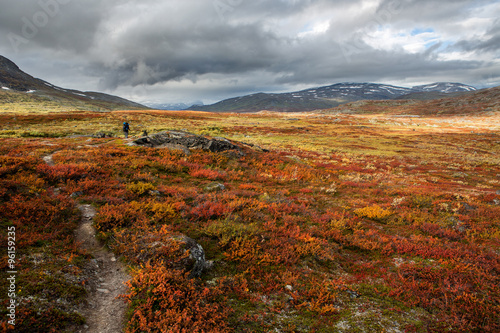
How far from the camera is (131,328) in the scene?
4.24 meters

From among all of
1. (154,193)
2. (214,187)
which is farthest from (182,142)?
(154,193)

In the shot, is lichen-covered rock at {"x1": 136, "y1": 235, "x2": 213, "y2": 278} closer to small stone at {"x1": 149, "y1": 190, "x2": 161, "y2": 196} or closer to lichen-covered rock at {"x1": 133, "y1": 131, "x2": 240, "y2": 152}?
small stone at {"x1": 149, "y1": 190, "x2": 161, "y2": 196}

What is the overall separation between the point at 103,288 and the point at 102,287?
5cm

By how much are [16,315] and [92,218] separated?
4.53m

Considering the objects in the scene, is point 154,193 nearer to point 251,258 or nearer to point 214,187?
point 214,187

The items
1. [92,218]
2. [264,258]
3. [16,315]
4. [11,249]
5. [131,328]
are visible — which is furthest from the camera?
[92,218]

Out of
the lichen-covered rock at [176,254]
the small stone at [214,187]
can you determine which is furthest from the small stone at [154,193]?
the lichen-covered rock at [176,254]

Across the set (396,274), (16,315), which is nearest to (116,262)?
(16,315)

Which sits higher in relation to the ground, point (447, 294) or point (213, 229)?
point (213, 229)

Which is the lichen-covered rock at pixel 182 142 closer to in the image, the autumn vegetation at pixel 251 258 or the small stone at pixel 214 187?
the autumn vegetation at pixel 251 258

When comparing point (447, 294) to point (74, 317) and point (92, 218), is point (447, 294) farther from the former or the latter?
point (92, 218)

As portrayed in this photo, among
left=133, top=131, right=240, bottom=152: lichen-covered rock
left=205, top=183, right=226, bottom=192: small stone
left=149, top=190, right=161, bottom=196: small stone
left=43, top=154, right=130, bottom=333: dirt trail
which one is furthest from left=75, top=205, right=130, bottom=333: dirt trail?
left=133, top=131, right=240, bottom=152: lichen-covered rock

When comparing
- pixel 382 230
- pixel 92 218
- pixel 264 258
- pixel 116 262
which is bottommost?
pixel 382 230

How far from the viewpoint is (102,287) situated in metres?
5.40
